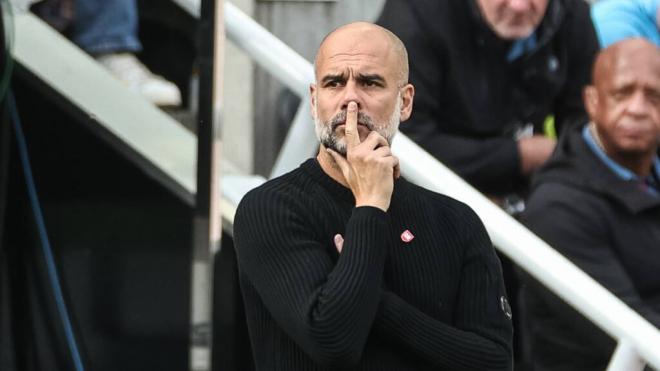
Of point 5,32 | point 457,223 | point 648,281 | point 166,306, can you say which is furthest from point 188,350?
point 457,223

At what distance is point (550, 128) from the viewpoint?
197 inches

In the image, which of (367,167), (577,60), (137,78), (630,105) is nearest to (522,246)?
(630,105)

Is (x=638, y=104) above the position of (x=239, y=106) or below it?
above

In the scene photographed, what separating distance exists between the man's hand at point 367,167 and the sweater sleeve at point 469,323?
170mm

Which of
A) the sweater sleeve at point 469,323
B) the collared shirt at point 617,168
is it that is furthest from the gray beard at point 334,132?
the collared shirt at point 617,168

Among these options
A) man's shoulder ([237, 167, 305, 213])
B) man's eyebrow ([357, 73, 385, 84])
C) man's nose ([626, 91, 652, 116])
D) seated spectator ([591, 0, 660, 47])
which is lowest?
seated spectator ([591, 0, 660, 47])

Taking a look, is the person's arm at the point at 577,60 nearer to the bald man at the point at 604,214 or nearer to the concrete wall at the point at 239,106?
the bald man at the point at 604,214

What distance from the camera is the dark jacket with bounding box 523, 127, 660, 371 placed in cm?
405

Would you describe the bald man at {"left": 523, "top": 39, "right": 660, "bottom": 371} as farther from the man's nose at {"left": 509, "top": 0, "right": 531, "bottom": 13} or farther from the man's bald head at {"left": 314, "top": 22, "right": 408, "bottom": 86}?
the man's bald head at {"left": 314, "top": 22, "right": 408, "bottom": 86}

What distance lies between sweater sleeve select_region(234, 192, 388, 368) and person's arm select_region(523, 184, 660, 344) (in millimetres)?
1551

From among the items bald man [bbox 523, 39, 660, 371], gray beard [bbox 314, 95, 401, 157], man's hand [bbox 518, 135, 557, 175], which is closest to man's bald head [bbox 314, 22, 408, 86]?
gray beard [bbox 314, 95, 401, 157]

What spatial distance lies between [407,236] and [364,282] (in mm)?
211

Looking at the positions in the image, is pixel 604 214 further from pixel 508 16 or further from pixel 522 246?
pixel 508 16

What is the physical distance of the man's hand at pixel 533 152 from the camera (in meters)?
4.57
